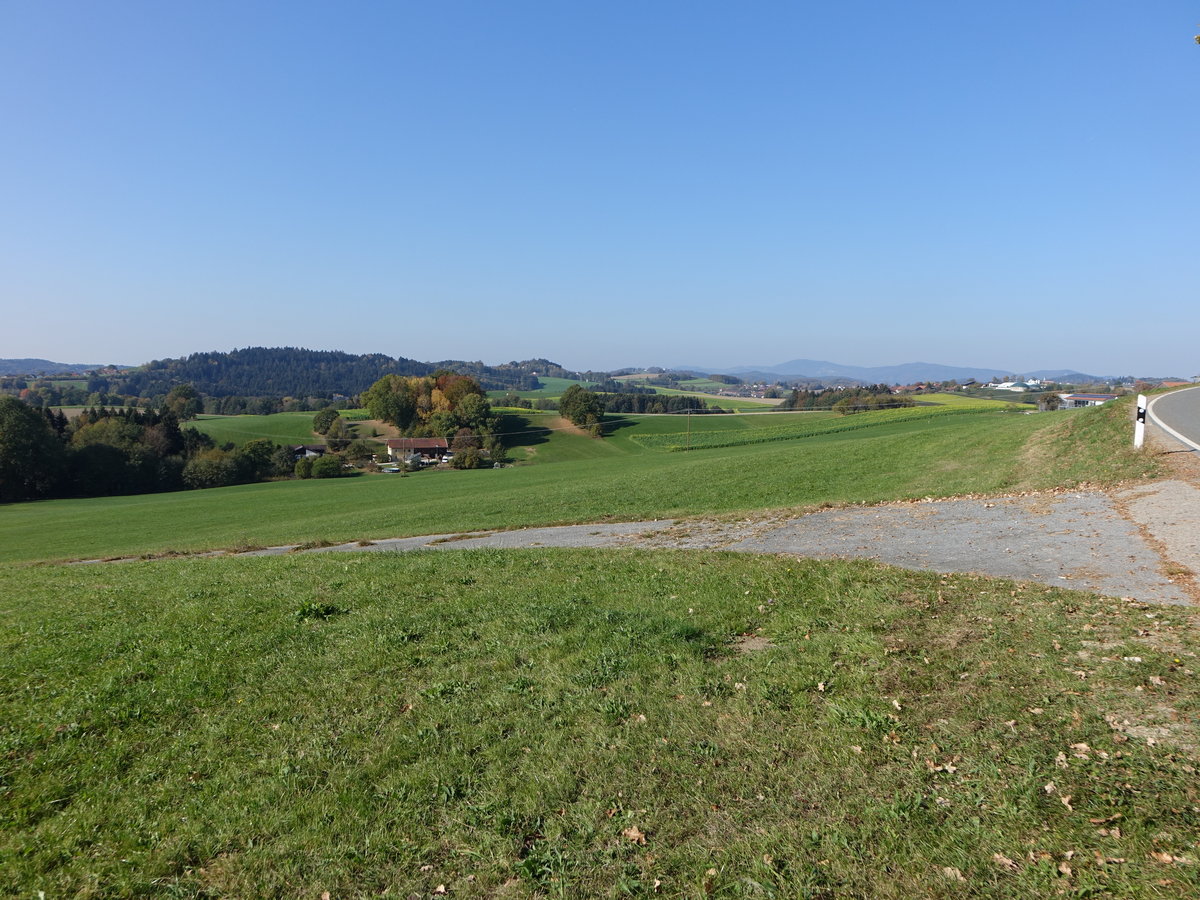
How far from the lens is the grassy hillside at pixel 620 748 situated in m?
4.43

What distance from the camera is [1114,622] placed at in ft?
24.4

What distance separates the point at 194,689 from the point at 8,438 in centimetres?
7564

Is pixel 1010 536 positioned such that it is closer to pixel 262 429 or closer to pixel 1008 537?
pixel 1008 537

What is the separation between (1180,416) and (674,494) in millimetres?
18466

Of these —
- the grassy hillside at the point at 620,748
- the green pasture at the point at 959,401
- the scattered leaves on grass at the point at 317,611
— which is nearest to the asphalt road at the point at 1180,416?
the grassy hillside at the point at 620,748

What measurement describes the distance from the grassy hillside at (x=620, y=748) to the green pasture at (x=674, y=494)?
1181 cm

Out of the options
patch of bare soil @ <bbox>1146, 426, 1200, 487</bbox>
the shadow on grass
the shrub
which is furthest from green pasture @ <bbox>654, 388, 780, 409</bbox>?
patch of bare soil @ <bbox>1146, 426, 1200, 487</bbox>

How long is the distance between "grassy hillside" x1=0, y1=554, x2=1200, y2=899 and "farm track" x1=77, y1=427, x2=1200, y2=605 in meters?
1.27

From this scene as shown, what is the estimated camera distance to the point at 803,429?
234 ft

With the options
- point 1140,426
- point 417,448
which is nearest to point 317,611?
point 1140,426

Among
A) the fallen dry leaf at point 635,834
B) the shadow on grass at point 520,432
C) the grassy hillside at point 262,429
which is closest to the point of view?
the fallen dry leaf at point 635,834

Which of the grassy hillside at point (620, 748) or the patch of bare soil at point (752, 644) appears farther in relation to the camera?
the patch of bare soil at point (752, 644)

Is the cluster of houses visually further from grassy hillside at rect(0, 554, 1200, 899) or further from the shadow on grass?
grassy hillside at rect(0, 554, 1200, 899)

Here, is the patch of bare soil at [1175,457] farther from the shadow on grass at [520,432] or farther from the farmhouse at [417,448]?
the farmhouse at [417,448]
